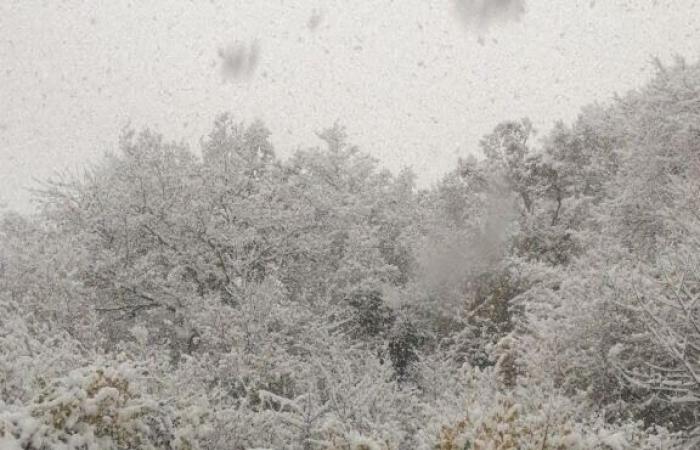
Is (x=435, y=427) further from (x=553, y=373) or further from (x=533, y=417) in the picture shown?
(x=553, y=373)

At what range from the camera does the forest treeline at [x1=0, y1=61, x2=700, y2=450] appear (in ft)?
19.0

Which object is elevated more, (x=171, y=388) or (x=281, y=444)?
(x=171, y=388)

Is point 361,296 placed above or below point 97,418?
above

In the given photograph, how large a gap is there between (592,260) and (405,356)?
8.56m

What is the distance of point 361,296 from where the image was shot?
20234 millimetres

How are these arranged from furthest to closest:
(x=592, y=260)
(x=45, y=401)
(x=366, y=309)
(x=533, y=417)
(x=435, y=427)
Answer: (x=366, y=309) < (x=592, y=260) < (x=435, y=427) < (x=533, y=417) < (x=45, y=401)

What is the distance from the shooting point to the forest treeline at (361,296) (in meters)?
5.79

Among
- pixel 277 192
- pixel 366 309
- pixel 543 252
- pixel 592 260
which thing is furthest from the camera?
pixel 543 252

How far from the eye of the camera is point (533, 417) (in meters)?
5.22

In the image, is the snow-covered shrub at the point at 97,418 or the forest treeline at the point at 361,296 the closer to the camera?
the snow-covered shrub at the point at 97,418

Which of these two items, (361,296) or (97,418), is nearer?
(97,418)

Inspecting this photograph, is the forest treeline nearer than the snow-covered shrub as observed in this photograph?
No

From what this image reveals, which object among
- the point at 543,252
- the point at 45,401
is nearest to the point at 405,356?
the point at 543,252

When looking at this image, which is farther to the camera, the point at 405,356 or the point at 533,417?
the point at 405,356
